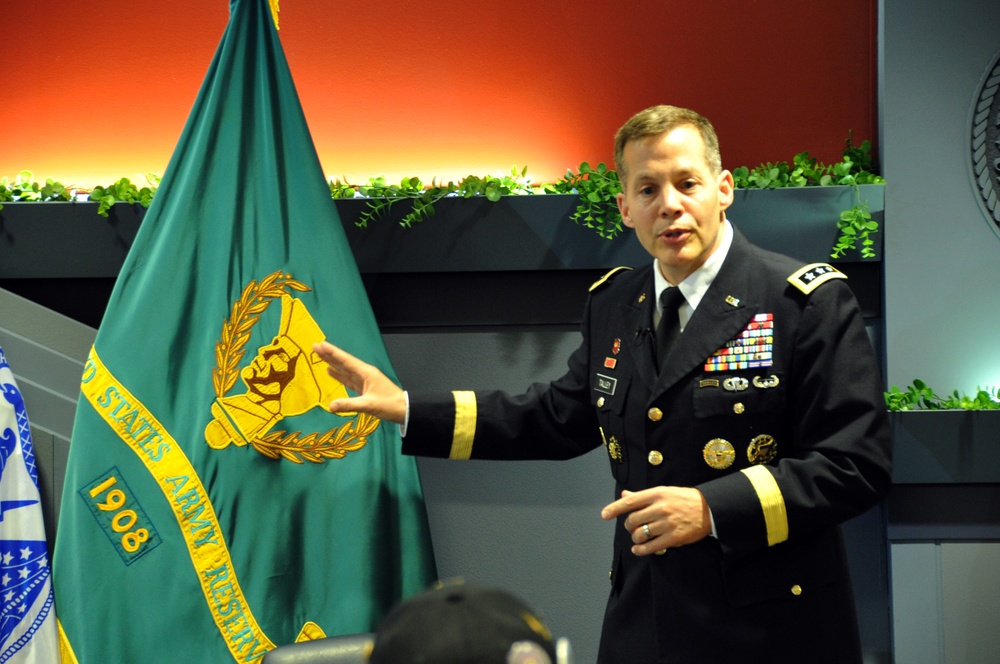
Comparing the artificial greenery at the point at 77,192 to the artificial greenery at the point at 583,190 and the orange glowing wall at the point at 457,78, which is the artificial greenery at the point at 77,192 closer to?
the artificial greenery at the point at 583,190

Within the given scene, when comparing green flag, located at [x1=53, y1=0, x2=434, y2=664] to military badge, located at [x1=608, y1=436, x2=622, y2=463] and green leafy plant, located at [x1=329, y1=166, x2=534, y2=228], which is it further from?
military badge, located at [x1=608, y1=436, x2=622, y2=463]

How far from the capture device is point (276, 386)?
7.22ft

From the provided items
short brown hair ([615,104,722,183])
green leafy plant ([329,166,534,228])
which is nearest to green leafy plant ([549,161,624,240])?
green leafy plant ([329,166,534,228])

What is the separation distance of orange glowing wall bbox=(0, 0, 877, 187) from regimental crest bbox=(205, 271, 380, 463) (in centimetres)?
82

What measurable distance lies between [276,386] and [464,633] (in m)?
1.52

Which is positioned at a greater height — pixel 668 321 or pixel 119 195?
pixel 119 195

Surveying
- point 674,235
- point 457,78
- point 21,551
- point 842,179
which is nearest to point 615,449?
point 674,235

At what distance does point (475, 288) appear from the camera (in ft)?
8.86

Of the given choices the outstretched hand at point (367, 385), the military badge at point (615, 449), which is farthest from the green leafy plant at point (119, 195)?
the military badge at point (615, 449)

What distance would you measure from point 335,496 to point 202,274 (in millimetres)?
581

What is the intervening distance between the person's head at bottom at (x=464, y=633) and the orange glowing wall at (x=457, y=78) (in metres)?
2.18

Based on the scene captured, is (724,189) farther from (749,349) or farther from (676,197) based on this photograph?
(749,349)

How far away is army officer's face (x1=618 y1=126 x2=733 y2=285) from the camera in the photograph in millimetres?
1716

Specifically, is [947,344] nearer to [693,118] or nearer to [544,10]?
[693,118]
